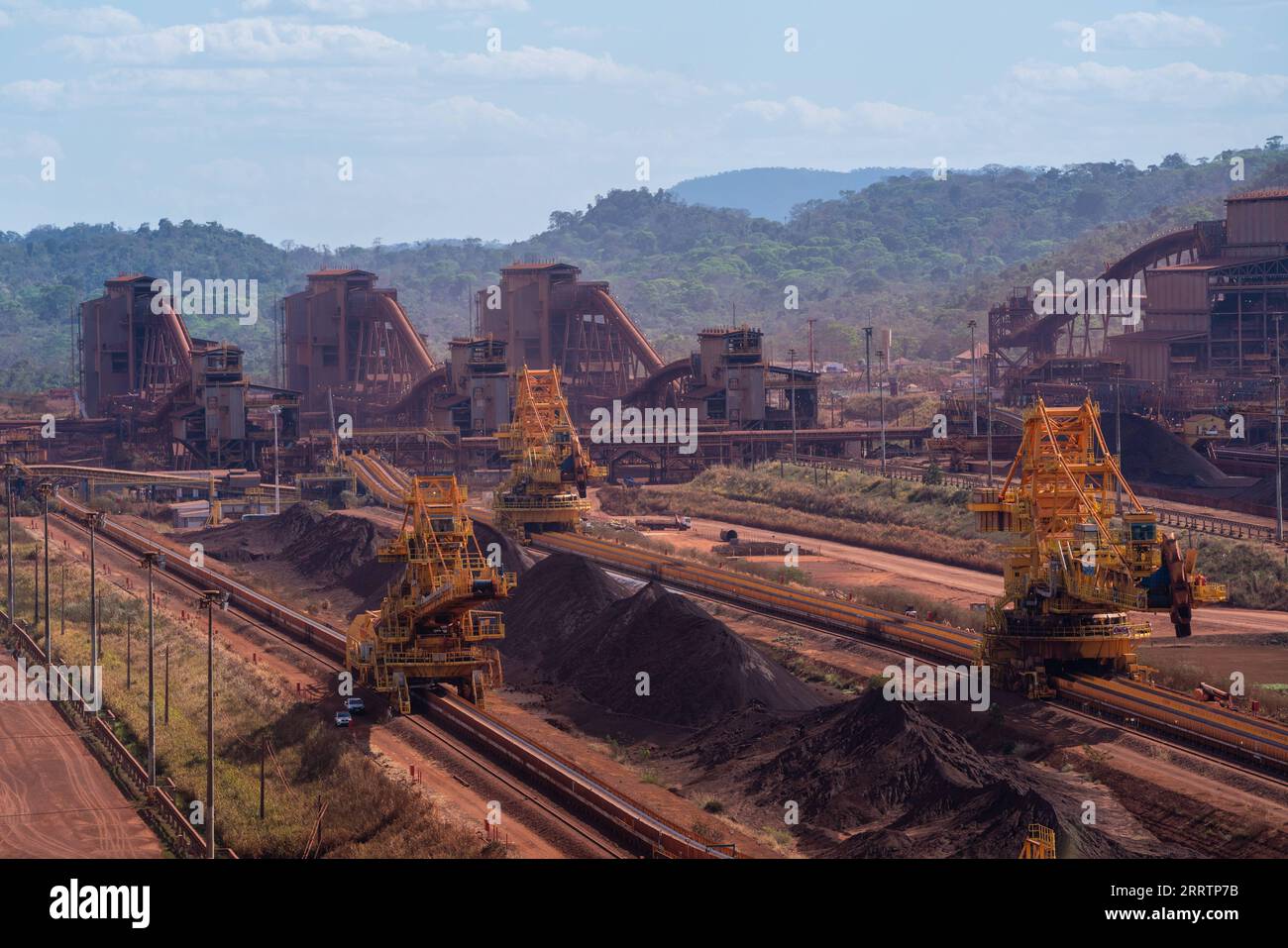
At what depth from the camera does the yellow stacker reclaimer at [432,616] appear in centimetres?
5203

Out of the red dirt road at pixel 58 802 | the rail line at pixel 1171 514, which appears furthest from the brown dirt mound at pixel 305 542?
the rail line at pixel 1171 514

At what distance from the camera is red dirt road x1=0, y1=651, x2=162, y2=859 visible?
3950cm

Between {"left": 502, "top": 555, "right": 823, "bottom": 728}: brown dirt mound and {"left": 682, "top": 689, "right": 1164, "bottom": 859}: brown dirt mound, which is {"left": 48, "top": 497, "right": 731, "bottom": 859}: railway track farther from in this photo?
{"left": 502, "top": 555, "right": 823, "bottom": 728}: brown dirt mound

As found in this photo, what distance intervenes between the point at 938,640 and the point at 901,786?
18.4 m

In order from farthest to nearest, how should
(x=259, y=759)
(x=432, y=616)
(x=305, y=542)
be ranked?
(x=305, y=542) → (x=432, y=616) → (x=259, y=759)

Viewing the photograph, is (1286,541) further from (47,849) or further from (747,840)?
(47,849)

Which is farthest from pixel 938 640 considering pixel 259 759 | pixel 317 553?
pixel 317 553

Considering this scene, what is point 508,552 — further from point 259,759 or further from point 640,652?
point 259,759

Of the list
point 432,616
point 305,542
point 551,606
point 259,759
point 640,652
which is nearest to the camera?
point 259,759

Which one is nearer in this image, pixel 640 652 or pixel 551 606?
pixel 640 652

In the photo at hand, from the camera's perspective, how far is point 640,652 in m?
56.9

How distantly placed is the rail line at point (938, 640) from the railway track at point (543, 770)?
13.7 meters

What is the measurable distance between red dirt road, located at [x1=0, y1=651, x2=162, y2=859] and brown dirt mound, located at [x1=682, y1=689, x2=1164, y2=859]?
14.9m
